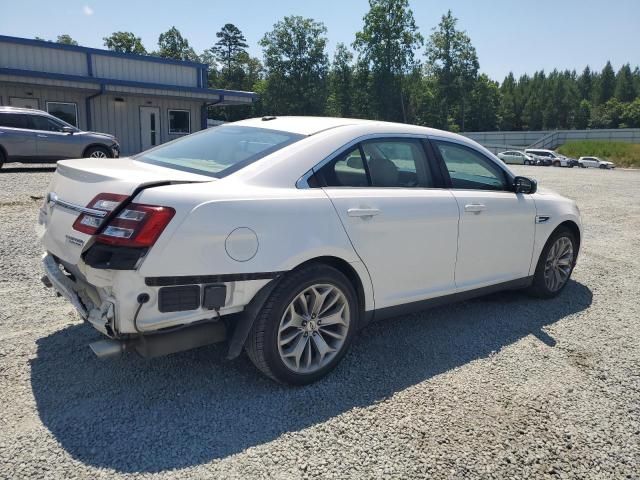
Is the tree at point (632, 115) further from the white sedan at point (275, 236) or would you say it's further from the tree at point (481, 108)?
the white sedan at point (275, 236)

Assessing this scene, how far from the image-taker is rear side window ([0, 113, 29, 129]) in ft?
45.8

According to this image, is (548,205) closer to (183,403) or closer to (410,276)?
(410,276)

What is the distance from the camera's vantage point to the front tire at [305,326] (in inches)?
119

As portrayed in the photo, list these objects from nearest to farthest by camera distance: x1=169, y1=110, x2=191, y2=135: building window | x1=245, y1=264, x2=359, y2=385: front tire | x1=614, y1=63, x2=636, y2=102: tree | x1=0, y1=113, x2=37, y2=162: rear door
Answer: x1=245, y1=264, x2=359, y2=385: front tire < x1=0, y1=113, x2=37, y2=162: rear door < x1=169, y1=110, x2=191, y2=135: building window < x1=614, y1=63, x2=636, y2=102: tree

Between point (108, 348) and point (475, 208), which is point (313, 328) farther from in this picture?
point (475, 208)

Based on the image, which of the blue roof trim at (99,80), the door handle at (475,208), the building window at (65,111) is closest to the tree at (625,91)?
the blue roof trim at (99,80)

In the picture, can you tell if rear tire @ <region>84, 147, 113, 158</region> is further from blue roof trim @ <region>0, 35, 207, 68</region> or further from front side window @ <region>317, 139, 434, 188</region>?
front side window @ <region>317, 139, 434, 188</region>

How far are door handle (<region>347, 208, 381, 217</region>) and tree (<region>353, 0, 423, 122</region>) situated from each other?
6696 centimetres

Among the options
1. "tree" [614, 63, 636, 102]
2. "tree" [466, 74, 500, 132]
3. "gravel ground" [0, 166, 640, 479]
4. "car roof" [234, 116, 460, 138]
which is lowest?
"gravel ground" [0, 166, 640, 479]

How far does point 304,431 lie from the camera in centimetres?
282

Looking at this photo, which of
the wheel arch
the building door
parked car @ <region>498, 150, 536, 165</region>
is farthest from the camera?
parked car @ <region>498, 150, 536, 165</region>

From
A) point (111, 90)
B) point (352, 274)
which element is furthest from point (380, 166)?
point (111, 90)

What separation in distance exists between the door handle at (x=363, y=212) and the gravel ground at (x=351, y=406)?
106 centimetres

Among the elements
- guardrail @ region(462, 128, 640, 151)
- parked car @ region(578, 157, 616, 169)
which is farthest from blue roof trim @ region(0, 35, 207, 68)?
guardrail @ region(462, 128, 640, 151)
